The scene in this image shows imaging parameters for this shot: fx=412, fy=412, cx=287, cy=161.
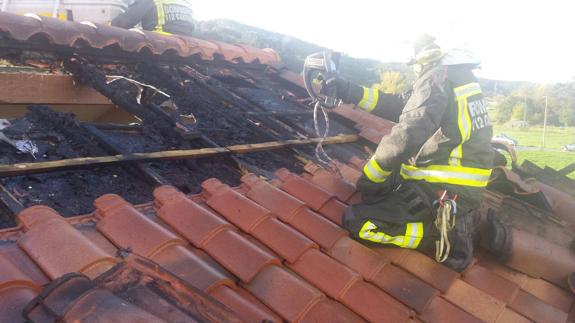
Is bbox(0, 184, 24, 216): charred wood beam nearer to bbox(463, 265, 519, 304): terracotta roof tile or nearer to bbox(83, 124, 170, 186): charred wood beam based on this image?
bbox(83, 124, 170, 186): charred wood beam

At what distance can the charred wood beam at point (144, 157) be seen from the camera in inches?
91.7

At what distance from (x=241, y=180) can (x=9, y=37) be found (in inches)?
99.4

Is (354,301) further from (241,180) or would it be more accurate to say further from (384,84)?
Answer: (384,84)

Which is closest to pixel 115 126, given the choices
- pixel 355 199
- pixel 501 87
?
pixel 355 199

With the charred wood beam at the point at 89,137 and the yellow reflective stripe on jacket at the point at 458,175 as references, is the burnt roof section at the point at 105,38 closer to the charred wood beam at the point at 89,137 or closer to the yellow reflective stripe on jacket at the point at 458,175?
the charred wood beam at the point at 89,137

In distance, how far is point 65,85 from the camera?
3.86m

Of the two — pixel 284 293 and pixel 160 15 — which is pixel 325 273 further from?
pixel 160 15

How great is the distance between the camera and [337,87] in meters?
3.60

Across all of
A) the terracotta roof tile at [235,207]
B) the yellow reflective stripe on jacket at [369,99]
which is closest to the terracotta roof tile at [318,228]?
the terracotta roof tile at [235,207]

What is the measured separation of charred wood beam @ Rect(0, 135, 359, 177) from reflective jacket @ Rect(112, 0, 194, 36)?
10.9 feet

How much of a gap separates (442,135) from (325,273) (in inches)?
52.7

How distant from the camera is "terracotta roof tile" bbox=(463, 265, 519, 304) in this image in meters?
2.63

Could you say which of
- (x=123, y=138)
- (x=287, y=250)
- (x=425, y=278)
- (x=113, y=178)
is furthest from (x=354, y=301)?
(x=123, y=138)

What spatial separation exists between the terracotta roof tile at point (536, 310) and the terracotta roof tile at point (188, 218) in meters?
1.88
